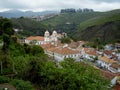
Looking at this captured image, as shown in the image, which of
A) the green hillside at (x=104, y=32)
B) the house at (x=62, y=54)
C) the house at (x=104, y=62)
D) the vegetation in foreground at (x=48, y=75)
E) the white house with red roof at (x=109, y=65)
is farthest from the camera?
the green hillside at (x=104, y=32)

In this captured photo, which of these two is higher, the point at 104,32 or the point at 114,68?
the point at 114,68

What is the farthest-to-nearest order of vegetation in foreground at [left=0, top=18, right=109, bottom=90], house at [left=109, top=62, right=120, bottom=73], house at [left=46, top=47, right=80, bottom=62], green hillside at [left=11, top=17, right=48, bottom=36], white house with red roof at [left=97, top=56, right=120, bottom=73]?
green hillside at [left=11, top=17, right=48, bottom=36]
house at [left=46, top=47, right=80, bottom=62]
white house with red roof at [left=97, top=56, right=120, bottom=73]
house at [left=109, top=62, right=120, bottom=73]
vegetation in foreground at [left=0, top=18, right=109, bottom=90]

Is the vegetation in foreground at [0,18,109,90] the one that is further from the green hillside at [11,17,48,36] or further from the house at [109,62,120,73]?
the green hillside at [11,17,48,36]

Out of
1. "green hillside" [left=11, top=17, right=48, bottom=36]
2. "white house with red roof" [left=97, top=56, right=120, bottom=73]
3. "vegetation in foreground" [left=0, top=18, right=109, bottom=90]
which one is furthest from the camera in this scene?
"green hillside" [left=11, top=17, right=48, bottom=36]

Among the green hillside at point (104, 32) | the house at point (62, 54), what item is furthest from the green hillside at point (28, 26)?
the house at point (62, 54)

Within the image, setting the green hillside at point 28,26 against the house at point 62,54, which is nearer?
the house at point 62,54

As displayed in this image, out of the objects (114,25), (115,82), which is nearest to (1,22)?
(115,82)

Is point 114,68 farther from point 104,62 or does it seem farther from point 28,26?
point 28,26

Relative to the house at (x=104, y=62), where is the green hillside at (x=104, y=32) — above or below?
below

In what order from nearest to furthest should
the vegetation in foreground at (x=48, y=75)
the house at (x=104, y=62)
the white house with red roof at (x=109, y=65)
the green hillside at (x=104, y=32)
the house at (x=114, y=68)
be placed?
the vegetation in foreground at (x=48, y=75) < the house at (x=114, y=68) < the white house with red roof at (x=109, y=65) < the house at (x=104, y=62) < the green hillside at (x=104, y=32)

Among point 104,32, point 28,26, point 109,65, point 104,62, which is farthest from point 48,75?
point 104,32

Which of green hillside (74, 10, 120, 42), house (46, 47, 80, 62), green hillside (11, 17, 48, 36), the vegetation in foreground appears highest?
the vegetation in foreground

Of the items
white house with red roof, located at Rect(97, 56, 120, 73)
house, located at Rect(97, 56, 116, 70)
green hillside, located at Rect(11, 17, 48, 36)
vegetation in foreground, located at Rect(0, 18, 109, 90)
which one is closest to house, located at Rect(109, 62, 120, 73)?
white house with red roof, located at Rect(97, 56, 120, 73)

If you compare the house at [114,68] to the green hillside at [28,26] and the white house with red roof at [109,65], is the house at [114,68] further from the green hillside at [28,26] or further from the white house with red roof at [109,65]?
the green hillside at [28,26]
